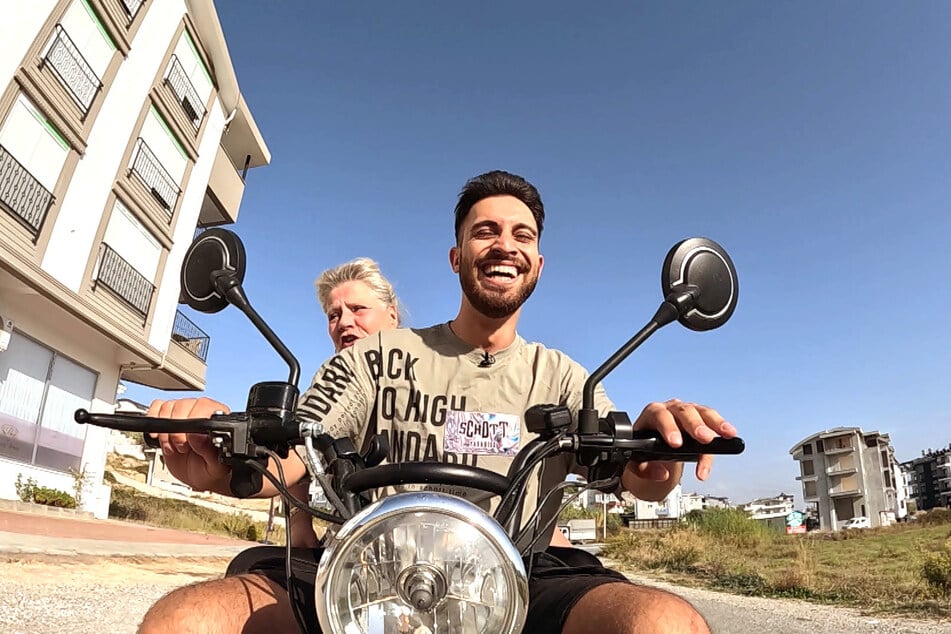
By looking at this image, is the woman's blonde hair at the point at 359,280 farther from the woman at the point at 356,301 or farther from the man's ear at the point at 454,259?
the man's ear at the point at 454,259

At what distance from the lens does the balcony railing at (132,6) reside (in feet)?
40.8

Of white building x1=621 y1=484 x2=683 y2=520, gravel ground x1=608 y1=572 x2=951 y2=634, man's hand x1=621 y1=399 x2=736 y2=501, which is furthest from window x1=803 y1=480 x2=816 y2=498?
man's hand x1=621 y1=399 x2=736 y2=501

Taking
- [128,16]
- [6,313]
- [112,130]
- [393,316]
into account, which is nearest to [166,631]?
[393,316]

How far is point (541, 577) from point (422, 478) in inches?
21.0

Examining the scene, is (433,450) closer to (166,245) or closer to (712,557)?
(712,557)

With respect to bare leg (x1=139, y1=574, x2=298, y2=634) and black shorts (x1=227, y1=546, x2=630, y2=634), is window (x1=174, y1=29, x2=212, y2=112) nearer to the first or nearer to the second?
black shorts (x1=227, y1=546, x2=630, y2=634)

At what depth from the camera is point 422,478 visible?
0.85 metres

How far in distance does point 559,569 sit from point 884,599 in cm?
675

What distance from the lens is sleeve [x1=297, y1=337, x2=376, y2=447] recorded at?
5.51ft

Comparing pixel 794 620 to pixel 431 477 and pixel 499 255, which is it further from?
pixel 431 477

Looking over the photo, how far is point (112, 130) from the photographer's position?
39.5ft

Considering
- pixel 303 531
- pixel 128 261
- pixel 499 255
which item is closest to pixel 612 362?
pixel 499 255

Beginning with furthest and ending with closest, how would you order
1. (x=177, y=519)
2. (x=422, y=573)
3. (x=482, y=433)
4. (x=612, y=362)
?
(x=177, y=519) < (x=482, y=433) < (x=612, y=362) < (x=422, y=573)

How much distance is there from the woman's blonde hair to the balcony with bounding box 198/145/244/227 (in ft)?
43.2
